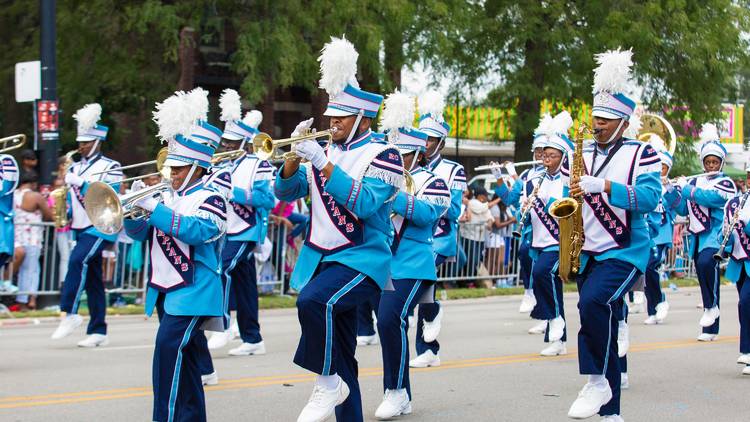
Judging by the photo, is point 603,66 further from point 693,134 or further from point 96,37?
point 693,134

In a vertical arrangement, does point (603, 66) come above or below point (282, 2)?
below

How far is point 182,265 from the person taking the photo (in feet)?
24.8

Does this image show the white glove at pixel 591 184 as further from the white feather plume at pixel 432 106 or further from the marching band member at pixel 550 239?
the marching band member at pixel 550 239

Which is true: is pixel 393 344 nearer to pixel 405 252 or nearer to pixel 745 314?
pixel 405 252

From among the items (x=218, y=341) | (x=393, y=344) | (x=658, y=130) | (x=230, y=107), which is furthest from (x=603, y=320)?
(x=658, y=130)

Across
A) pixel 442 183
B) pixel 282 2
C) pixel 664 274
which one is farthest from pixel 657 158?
→ pixel 664 274

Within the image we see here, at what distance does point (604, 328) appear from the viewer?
7883mm

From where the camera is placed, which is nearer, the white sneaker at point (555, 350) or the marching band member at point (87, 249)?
the white sneaker at point (555, 350)

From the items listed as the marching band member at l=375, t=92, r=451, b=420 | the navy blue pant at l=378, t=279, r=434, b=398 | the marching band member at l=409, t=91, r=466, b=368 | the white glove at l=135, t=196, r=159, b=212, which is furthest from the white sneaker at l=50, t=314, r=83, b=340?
the white glove at l=135, t=196, r=159, b=212

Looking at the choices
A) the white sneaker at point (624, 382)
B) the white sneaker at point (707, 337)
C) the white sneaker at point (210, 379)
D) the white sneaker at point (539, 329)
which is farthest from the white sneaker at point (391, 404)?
the white sneaker at point (707, 337)

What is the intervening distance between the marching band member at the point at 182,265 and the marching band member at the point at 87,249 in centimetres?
448

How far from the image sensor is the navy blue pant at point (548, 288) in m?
12.3

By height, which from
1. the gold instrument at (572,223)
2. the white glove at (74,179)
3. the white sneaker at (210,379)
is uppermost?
the white glove at (74,179)

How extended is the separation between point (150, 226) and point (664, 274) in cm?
1739
